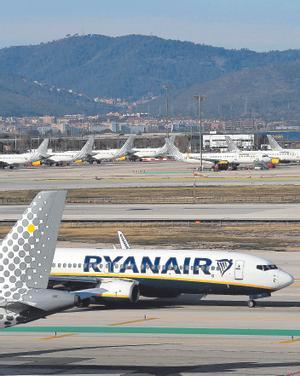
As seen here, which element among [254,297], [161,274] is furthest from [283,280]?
[161,274]

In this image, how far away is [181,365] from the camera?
144 feet

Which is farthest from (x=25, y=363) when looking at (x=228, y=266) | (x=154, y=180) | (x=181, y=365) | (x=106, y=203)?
(x=154, y=180)

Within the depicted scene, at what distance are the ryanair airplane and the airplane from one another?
2139cm

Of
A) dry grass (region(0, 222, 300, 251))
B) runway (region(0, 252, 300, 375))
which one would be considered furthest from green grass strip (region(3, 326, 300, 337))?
dry grass (region(0, 222, 300, 251))

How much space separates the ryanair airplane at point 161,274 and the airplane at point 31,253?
2139cm

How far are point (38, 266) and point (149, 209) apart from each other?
8732 cm

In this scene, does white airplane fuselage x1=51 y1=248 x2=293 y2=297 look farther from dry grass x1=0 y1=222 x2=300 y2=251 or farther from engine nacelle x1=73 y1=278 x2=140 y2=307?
dry grass x1=0 y1=222 x2=300 y2=251

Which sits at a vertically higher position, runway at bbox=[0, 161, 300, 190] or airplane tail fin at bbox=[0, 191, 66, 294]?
airplane tail fin at bbox=[0, 191, 66, 294]

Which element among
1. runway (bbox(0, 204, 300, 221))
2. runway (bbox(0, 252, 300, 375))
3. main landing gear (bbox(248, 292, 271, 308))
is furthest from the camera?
runway (bbox(0, 204, 300, 221))

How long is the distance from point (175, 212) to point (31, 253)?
3276 inches

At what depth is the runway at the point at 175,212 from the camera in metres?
111

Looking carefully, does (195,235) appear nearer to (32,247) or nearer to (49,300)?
(32,247)

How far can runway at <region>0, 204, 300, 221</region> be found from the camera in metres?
111

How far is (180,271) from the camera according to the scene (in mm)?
59469
